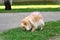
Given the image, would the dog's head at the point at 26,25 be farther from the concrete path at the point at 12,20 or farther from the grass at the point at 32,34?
the concrete path at the point at 12,20

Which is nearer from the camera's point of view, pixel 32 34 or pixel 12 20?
pixel 32 34

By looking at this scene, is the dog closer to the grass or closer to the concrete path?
the grass

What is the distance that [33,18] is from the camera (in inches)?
357

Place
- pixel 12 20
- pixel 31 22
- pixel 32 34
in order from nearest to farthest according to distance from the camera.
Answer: pixel 32 34
pixel 31 22
pixel 12 20

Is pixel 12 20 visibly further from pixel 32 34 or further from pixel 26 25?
pixel 32 34

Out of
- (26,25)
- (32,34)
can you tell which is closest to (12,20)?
(26,25)

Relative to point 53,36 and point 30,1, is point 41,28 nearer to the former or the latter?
point 53,36

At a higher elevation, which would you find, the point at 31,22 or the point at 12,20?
the point at 31,22

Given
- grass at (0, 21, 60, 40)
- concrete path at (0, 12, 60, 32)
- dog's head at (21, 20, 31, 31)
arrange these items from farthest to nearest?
concrete path at (0, 12, 60, 32) < dog's head at (21, 20, 31, 31) < grass at (0, 21, 60, 40)

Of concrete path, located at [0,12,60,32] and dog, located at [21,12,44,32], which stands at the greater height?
dog, located at [21,12,44,32]

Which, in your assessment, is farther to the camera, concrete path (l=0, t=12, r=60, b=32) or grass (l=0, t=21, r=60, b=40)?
concrete path (l=0, t=12, r=60, b=32)

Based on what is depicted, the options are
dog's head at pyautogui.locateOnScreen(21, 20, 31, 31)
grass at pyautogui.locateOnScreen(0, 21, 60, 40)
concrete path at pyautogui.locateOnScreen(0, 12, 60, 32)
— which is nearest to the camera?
grass at pyautogui.locateOnScreen(0, 21, 60, 40)

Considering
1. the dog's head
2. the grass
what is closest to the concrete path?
the dog's head

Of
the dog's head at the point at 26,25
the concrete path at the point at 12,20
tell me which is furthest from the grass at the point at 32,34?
the concrete path at the point at 12,20
